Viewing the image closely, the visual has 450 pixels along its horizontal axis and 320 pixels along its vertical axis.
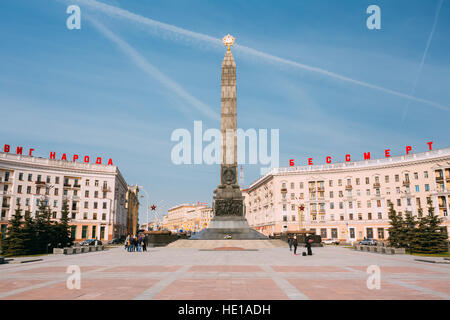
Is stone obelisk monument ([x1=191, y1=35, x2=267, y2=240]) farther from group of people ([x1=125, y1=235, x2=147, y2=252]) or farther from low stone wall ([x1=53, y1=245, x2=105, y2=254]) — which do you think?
low stone wall ([x1=53, y1=245, x2=105, y2=254])

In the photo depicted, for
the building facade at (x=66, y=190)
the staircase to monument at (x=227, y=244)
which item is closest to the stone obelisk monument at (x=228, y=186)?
the staircase to monument at (x=227, y=244)

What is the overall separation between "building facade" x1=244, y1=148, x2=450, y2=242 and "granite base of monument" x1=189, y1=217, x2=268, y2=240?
34724 millimetres

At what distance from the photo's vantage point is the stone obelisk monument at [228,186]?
39031mm

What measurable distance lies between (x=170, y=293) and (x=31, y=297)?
13.0 feet

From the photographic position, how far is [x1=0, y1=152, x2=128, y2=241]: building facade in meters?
67.9

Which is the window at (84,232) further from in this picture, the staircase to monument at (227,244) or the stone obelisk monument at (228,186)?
the staircase to monument at (227,244)

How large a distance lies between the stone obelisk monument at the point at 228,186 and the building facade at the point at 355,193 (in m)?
33.7

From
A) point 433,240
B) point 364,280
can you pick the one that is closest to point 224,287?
point 364,280

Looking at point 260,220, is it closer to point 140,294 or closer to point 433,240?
point 433,240

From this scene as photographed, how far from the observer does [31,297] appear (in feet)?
32.4

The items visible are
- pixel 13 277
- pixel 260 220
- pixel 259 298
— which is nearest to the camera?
pixel 259 298

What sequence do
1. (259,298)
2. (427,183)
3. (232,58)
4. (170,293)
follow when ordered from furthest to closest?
(427,183)
(232,58)
(170,293)
(259,298)

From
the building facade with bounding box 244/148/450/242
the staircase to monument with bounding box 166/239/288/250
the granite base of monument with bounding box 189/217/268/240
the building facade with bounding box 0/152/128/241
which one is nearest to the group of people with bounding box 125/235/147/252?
the staircase to monument with bounding box 166/239/288/250
